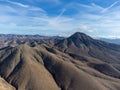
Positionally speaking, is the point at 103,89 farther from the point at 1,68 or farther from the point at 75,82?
the point at 1,68

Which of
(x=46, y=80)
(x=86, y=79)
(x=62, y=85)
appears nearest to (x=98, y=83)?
(x=86, y=79)

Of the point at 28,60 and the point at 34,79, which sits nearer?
the point at 34,79

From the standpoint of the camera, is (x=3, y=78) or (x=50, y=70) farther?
(x=50, y=70)

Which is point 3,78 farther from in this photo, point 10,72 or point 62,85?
point 62,85

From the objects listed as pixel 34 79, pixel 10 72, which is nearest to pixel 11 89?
pixel 34 79

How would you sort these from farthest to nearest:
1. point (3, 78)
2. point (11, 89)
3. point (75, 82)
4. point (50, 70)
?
1. point (50, 70)
2. point (3, 78)
3. point (75, 82)
4. point (11, 89)

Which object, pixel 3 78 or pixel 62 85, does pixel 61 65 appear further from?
pixel 3 78

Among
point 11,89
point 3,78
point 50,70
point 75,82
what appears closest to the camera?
point 11,89
